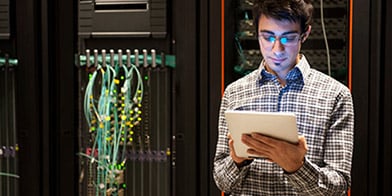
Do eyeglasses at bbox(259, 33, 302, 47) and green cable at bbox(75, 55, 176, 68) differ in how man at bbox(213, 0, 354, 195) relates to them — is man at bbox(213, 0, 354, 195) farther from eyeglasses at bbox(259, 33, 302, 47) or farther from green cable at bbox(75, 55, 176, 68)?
green cable at bbox(75, 55, 176, 68)

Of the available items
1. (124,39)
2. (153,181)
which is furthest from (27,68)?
(153,181)

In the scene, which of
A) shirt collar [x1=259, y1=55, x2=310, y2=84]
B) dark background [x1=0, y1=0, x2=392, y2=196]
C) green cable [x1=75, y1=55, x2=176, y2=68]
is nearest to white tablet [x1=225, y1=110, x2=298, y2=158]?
shirt collar [x1=259, y1=55, x2=310, y2=84]

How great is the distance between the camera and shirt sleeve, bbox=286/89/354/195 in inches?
64.4

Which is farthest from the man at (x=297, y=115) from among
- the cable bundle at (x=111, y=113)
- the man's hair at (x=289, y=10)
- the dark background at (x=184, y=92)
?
the cable bundle at (x=111, y=113)

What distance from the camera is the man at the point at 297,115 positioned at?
1634 mm

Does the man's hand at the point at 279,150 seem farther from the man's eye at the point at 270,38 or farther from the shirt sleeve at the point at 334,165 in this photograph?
the man's eye at the point at 270,38

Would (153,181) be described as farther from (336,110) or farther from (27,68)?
(336,110)

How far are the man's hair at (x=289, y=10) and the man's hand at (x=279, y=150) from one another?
1.58 ft

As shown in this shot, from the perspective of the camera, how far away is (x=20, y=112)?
2.50 meters

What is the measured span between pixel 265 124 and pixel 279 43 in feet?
1.44

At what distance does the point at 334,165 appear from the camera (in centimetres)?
170

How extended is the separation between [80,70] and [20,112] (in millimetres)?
344

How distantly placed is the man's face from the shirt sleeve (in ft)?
0.80

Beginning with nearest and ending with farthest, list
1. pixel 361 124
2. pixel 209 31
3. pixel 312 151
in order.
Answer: pixel 312 151
pixel 361 124
pixel 209 31
